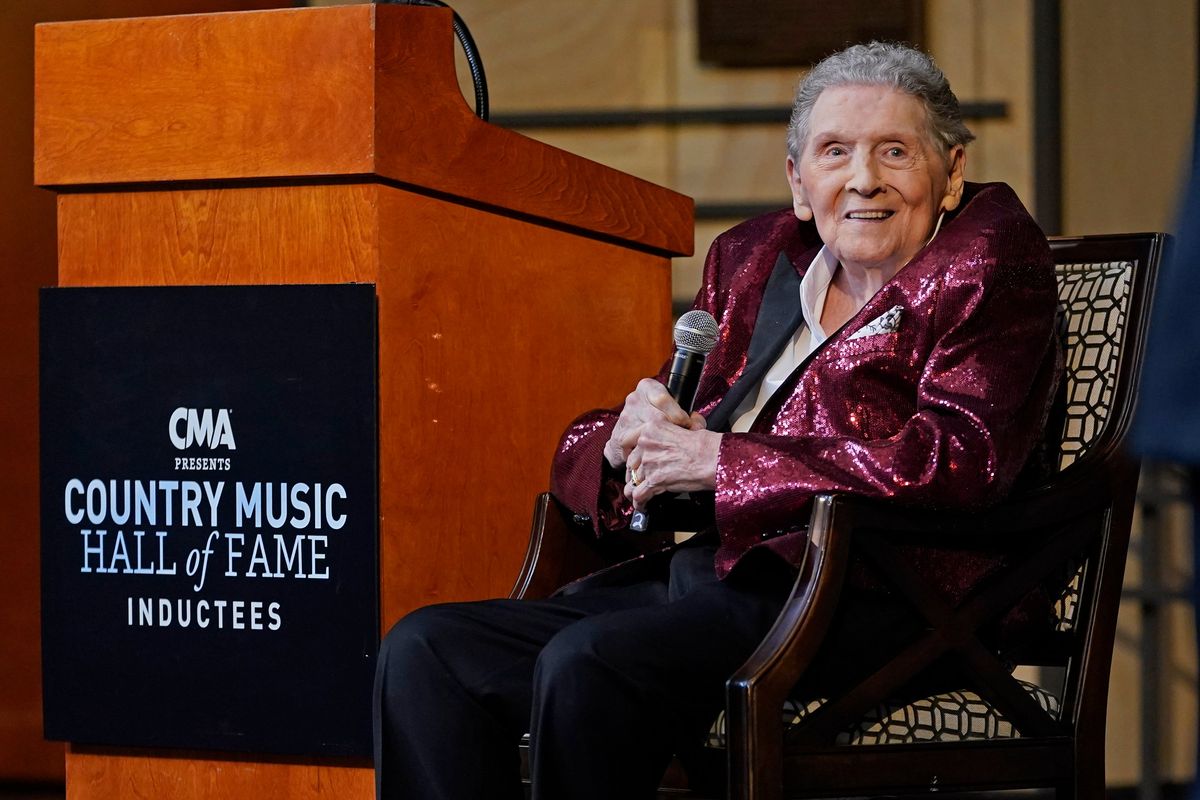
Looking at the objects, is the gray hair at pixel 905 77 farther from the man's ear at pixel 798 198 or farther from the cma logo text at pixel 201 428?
the cma logo text at pixel 201 428

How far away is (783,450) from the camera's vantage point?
1.91 meters

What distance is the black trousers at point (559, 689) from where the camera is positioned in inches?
69.9

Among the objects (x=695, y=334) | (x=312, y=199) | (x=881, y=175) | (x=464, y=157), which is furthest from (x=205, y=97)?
(x=881, y=175)

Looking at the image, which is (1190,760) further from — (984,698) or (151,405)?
(151,405)

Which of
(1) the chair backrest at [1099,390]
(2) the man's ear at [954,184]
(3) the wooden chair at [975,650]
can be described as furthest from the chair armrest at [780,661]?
(2) the man's ear at [954,184]

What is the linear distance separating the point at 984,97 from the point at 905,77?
2.01 metres

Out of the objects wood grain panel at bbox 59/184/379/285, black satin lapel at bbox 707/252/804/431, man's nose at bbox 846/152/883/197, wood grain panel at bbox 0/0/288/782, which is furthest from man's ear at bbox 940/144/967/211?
wood grain panel at bbox 0/0/288/782

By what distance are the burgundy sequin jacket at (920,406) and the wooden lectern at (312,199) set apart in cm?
26

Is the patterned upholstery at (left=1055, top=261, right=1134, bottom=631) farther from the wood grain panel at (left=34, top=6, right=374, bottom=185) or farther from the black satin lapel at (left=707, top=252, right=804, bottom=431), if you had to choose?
the wood grain panel at (left=34, top=6, right=374, bottom=185)

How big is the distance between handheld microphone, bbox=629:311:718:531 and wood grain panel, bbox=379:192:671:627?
26cm

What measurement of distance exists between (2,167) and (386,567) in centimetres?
201

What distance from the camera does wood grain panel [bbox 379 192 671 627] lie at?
1984mm

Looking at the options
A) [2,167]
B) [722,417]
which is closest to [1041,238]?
[722,417]

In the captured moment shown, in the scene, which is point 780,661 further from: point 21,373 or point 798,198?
point 21,373
